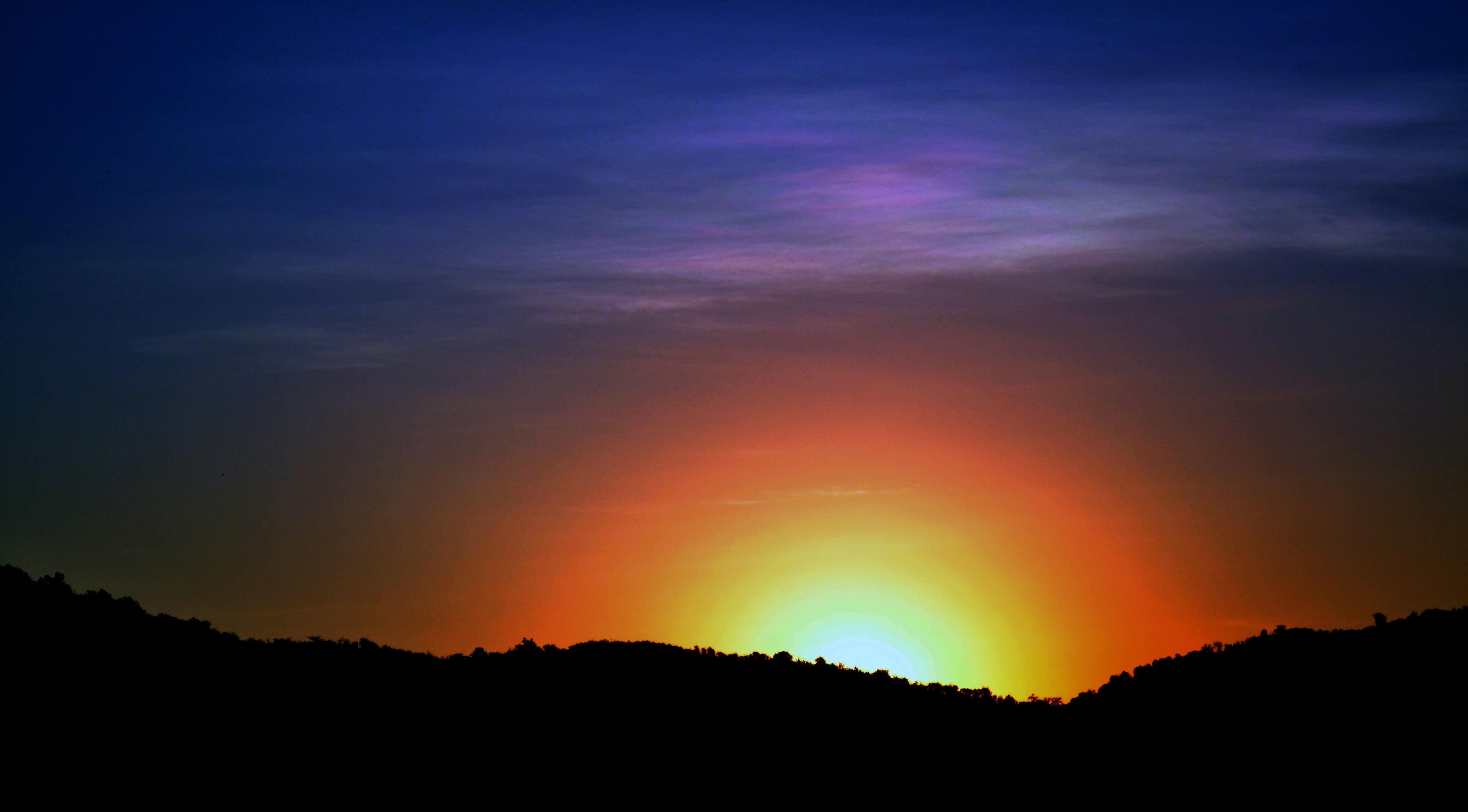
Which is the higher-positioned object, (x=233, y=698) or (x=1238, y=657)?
(x=1238, y=657)

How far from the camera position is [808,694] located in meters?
38.9

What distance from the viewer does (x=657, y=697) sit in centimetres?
3741

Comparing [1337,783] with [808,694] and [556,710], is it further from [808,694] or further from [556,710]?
[556,710]

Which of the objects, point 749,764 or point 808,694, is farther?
point 808,694

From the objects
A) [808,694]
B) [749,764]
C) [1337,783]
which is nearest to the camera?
[1337,783]

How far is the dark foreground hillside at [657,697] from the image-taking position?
109 ft

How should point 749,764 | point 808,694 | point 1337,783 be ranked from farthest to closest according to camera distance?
point 808,694
point 749,764
point 1337,783

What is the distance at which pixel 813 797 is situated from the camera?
3294 centimetres

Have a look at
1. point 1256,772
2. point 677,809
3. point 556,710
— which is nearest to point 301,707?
point 556,710

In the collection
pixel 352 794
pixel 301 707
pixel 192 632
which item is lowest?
pixel 352 794

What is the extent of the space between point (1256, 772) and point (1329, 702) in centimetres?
357

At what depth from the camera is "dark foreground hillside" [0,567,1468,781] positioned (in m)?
33.2

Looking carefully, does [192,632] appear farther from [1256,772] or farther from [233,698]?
[1256,772]

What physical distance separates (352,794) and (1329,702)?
25220 mm
